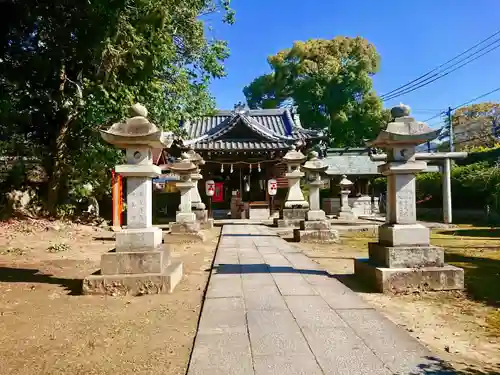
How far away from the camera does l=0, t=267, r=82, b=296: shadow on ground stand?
5.96 metres

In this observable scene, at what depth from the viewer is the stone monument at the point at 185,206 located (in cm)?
1203

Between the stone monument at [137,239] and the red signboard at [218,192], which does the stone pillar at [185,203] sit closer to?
the stone monument at [137,239]

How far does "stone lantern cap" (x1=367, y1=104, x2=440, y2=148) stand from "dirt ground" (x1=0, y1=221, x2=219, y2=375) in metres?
3.82

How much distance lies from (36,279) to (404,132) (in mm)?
6706

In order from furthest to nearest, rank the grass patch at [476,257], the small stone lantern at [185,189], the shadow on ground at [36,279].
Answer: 1. the small stone lantern at [185,189]
2. the shadow on ground at [36,279]
3. the grass patch at [476,257]

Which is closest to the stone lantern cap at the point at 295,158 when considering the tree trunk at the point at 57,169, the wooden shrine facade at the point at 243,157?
the wooden shrine facade at the point at 243,157

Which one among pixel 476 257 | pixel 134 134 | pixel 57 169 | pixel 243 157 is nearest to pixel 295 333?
pixel 134 134

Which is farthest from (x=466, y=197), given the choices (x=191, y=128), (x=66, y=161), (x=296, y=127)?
(x=66, y=161)

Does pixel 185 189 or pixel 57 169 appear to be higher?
pixel 57 169

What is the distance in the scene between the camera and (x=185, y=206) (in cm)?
1276

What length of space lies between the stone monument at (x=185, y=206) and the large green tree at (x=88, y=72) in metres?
1.54

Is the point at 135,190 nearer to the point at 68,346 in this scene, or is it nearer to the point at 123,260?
the point at 123,260

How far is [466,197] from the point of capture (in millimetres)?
22188

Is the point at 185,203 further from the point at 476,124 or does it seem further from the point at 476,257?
the point at 476,124
